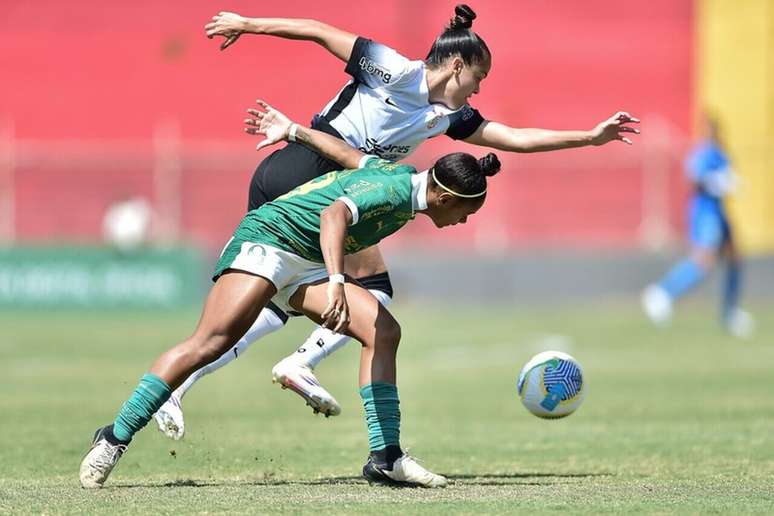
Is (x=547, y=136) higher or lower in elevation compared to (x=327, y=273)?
higher

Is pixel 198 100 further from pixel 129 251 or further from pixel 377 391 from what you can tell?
pixel 377 391

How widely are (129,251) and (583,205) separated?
875 cm

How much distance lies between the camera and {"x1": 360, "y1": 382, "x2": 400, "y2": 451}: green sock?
7.68m

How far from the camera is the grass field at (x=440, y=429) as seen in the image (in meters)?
7.20

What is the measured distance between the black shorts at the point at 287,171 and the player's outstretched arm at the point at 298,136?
0.63ft

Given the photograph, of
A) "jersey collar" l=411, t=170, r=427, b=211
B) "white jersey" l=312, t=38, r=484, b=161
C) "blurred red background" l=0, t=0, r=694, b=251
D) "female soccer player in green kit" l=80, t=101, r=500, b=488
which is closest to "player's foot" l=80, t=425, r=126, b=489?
"female soccer player in green kit" l=80, t=101, r=500, b=488

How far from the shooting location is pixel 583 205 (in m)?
28.5

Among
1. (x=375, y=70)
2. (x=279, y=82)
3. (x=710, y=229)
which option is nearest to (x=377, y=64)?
(x=375, y=70)

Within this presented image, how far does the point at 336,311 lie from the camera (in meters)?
7.04

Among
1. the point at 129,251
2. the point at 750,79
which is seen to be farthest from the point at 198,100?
the point at 750,79

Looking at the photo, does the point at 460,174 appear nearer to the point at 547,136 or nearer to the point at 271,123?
the point at 271,123

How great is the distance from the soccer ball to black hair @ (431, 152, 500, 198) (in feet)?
5.18

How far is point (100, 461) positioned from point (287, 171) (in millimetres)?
1933

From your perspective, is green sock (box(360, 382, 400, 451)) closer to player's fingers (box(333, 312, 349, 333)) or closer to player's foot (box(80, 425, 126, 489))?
player's fingers (box(333, 312, 349, 333))
